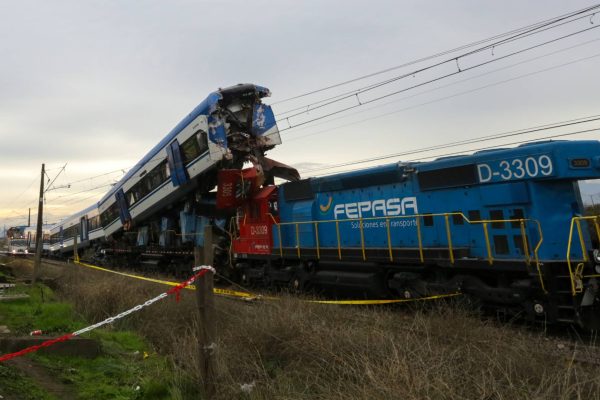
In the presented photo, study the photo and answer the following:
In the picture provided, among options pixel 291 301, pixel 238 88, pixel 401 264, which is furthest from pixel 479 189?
pixel 238 88

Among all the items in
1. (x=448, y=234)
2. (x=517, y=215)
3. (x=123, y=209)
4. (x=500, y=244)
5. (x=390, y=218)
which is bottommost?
(x=500, y=244)

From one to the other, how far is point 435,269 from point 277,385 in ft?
18.7

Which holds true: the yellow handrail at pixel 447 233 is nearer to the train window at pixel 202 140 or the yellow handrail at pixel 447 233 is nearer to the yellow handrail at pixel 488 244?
the yellow handrail at pixel 488 244

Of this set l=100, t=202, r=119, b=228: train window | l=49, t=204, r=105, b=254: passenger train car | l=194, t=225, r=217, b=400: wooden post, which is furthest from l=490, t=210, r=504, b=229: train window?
l=49, t=204, r=105, b=254: passenger train car

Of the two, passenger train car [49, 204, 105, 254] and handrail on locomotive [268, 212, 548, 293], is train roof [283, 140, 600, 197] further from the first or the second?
passenger train car [49, 204, 105, 254]

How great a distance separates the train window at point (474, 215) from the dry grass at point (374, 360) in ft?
9.14

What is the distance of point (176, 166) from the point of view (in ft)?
54.9

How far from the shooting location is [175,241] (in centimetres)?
1975

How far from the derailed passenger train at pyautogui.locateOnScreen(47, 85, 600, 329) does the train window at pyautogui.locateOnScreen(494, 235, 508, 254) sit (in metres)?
0.02

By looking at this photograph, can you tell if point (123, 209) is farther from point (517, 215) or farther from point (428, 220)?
point (517, 215)

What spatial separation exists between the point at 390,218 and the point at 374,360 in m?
6.11

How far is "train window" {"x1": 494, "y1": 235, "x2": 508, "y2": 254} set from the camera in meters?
8.27

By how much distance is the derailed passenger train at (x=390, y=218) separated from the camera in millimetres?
7695

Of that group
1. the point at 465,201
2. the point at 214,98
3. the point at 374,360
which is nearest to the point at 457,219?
the point at 465,201
